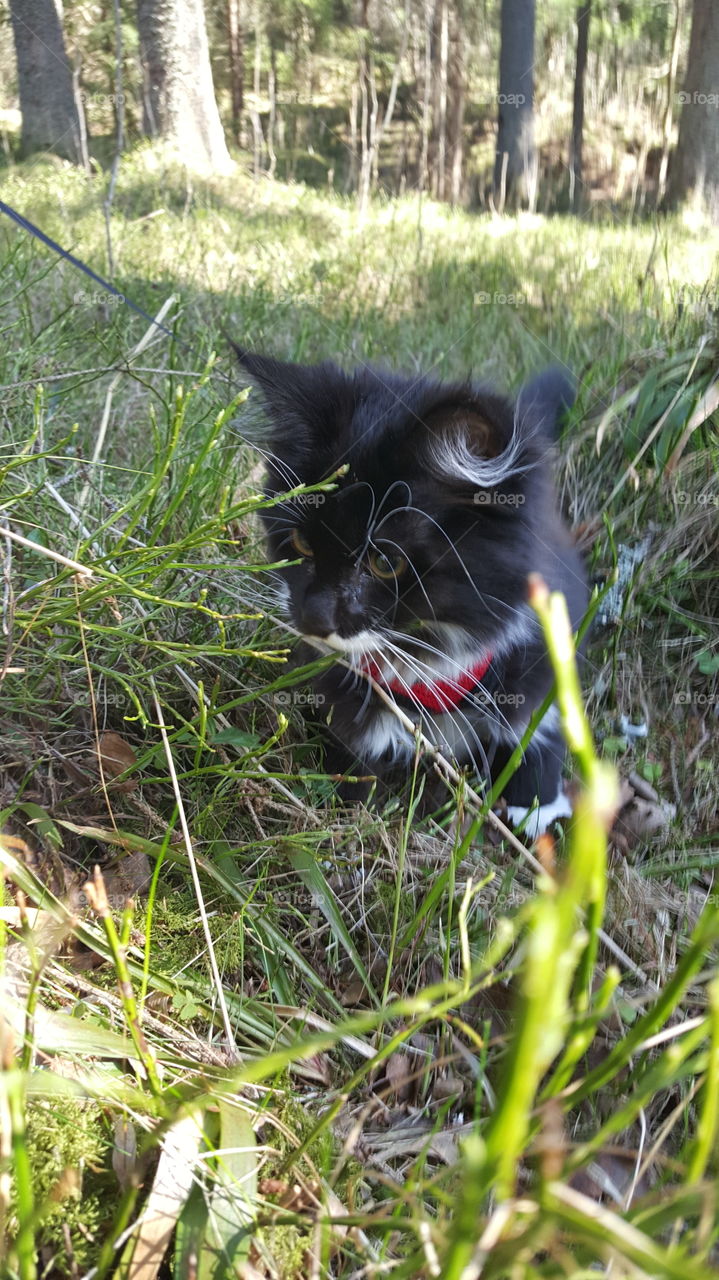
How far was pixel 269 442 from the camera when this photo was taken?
1919 mm

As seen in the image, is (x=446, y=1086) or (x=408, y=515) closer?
(x=446, y=1086)

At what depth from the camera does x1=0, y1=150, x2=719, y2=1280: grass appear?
70cm

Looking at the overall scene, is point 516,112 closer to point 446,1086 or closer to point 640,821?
A: point 640,821

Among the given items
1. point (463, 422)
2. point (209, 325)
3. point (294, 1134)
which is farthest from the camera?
point (209, 325)

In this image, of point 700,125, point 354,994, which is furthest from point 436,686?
point 700,125

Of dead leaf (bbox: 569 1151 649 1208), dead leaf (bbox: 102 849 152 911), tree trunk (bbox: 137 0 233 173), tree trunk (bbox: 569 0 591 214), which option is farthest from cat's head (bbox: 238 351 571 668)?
tree trunk (bbox: 569 0 591 214)

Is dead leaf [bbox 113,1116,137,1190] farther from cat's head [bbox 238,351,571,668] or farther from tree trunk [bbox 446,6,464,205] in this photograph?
tree trunk [bbox 446,6,464,205]

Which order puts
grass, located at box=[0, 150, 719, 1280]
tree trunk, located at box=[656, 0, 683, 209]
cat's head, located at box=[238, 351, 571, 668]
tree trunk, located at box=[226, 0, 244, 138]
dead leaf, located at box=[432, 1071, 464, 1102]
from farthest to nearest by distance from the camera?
tree trunk, located at box=[656, 0, 683, 209] < tree trunk, located at box=[226, 0, 244, 138] < cat's head, located at box=[238, 351, 571, 668] < dead leaf, located at box=[432, 1071, 464, 1102] < grass, located at box=[0, 150, 719, 1280]

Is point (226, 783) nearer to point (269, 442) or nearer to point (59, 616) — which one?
point (59, 616)

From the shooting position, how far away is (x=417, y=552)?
1.62 metres

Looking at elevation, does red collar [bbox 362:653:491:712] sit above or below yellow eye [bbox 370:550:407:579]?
below

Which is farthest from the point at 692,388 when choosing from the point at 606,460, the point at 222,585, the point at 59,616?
the point at 59,616

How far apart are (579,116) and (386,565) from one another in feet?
10.2

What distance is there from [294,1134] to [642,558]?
1731 millimetres
